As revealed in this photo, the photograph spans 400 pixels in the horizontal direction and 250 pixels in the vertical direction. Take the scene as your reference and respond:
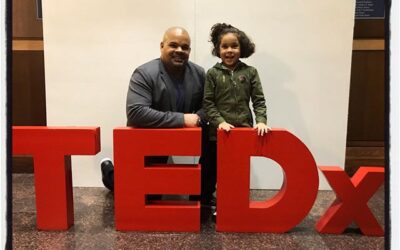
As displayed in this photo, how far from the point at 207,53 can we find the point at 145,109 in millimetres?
699

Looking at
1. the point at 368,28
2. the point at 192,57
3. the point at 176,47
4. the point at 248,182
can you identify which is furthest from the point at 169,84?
the point at 368,28

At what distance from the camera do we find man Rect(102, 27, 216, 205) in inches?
70.0

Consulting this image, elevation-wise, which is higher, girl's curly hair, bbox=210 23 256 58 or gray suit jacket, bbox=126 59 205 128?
girl's curly hair, bbox=210 23 256 58

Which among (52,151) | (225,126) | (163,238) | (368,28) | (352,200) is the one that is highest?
(368,28)

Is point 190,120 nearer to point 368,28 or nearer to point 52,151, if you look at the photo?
point 52,151

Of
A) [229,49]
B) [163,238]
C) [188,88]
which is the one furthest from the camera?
[188,88]

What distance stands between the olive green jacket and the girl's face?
4cm

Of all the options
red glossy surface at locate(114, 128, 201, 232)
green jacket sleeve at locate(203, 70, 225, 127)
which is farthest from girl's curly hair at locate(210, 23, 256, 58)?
red glossy surface at locate(114, 128, 201, 232)

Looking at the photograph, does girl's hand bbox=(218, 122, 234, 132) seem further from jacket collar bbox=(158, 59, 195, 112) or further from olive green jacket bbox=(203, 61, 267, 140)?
jacket collar bbox=(158, 59, 195, 112)

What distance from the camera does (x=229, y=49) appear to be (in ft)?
6.05

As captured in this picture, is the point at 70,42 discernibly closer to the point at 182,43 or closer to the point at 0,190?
Answer: the point at 182,43

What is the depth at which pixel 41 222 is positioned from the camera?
177cm

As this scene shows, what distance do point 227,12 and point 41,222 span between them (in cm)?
150

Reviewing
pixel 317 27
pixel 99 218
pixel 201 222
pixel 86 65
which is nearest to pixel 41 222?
pixel 99 218
